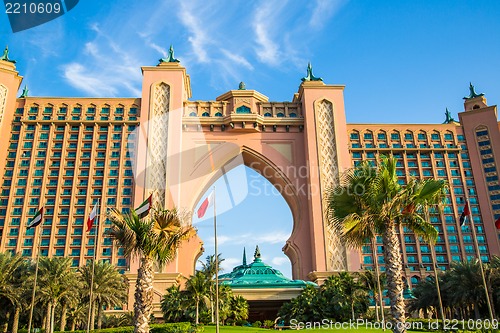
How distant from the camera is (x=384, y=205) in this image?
20.9 meters

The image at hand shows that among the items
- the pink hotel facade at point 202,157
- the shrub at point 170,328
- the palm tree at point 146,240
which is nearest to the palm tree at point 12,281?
the pink hotel facade at point 202,157

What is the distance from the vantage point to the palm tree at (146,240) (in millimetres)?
22281

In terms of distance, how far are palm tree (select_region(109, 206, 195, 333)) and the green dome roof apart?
26106 mm

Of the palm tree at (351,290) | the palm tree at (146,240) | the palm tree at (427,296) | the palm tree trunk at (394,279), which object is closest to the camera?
the palm tree trunk at (394,279)

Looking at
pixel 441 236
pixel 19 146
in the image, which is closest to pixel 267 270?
pixel 441 236

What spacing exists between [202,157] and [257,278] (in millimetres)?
16430

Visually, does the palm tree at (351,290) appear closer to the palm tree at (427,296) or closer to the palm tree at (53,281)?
the palm tree at (427,296)

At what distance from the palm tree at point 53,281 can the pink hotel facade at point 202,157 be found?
11.7 metres

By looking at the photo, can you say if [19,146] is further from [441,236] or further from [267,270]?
[441,236]

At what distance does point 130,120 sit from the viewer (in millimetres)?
79125

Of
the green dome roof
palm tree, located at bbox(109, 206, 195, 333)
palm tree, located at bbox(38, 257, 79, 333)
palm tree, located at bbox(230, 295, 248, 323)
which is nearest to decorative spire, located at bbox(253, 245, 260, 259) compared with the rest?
the green dome roof

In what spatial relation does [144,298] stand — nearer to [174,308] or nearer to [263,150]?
[174,308]

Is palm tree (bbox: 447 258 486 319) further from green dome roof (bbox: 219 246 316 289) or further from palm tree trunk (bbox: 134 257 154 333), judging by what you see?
palm tree trunk (bbox: 134 257 154 333)

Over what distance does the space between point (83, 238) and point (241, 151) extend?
100 feet
